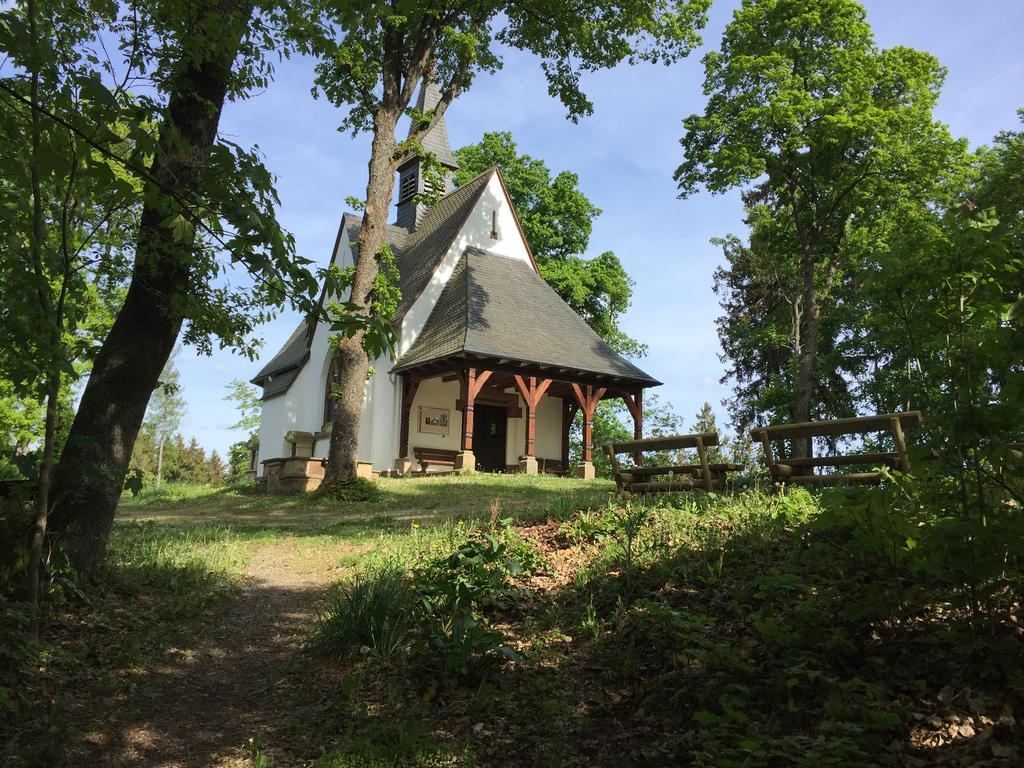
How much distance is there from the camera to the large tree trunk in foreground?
5.15 metres

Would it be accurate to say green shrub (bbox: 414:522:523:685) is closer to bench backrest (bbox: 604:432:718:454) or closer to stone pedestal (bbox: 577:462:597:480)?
bench backrest (bbox: 604:432:718:454)

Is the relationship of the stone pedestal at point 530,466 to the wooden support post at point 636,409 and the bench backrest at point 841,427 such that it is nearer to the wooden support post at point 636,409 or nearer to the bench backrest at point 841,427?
the wooden support post at point 636,409

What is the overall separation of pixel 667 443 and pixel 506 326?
Result: 1272cm

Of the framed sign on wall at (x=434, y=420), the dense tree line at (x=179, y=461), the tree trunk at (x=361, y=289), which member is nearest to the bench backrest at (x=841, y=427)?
the tree trunk at (x=361, y=289)

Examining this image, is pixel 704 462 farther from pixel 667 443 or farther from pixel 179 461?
pixel 179 461

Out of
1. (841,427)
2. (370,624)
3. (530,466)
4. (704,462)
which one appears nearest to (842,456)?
(841,427)

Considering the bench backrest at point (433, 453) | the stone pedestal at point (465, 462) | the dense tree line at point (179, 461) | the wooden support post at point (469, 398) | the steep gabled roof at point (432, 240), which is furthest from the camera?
the dense tree line at point (179, 461)

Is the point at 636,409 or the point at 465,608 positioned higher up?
the point at 636,409

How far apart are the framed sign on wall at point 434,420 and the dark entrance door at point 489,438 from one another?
1551mm

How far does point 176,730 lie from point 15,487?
216 cm

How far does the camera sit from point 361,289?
15688 mm

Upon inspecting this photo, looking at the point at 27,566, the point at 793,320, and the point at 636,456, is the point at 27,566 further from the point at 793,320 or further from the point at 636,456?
the point at 793,320

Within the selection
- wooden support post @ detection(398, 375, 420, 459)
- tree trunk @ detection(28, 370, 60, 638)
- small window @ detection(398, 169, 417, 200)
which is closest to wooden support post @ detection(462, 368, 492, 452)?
wooden support post @ detection(398, 375, 420, 459)

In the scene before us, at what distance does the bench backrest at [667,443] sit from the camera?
8.79m
